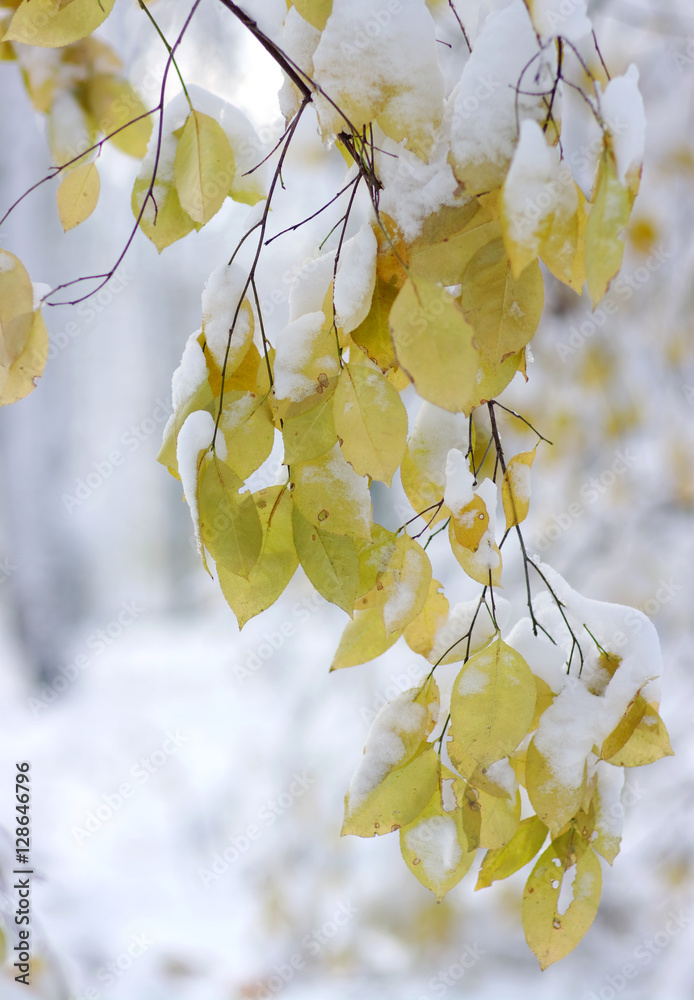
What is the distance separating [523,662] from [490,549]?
46 mm

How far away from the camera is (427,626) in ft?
1.07

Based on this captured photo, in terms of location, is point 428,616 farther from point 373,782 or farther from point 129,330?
point 129,330

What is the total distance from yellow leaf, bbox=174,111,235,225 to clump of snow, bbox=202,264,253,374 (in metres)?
0.03

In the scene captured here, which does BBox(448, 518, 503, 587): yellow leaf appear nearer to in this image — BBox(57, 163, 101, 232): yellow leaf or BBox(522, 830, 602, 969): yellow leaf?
BBox(522, 830, 602, 969): yellow leaf

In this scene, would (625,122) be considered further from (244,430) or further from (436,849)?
(436,849)

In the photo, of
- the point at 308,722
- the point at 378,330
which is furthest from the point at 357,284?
the point at 308,722

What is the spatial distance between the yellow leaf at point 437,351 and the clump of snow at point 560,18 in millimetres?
92

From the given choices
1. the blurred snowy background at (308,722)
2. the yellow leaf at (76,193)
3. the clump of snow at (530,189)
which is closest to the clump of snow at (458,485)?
the clump of snow at (530,189)

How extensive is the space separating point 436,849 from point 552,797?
52mm

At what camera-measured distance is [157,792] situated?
72.1 inches

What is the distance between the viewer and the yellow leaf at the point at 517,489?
0.31 metres

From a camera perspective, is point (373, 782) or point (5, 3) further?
point (5, 3)

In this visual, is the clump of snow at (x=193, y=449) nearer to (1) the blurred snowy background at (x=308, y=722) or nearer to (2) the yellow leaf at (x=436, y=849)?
(2) the yellow leaf at (x=436, y=849)

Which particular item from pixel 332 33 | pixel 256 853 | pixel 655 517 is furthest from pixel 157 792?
pixel 332 33
